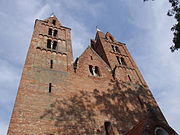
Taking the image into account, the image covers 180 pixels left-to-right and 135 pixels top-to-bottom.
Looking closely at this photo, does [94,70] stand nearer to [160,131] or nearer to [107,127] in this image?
[107,127]

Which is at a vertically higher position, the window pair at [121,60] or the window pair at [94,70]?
the window pair at [121,60]

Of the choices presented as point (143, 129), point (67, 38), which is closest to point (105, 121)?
point (143, 129)

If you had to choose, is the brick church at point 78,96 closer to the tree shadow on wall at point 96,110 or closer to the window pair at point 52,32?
the tree shadow on wall at point 96,110

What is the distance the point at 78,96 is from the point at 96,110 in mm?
1548

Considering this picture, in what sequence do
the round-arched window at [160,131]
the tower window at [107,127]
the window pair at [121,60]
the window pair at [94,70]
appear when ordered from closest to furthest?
the round-arched window at [160,131]
the tower window at [107,127]
the window pair at [94,70]
the window pair at [121,60]

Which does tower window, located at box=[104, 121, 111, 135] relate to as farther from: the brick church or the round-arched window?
the round-arched window

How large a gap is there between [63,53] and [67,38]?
3262 millimetres

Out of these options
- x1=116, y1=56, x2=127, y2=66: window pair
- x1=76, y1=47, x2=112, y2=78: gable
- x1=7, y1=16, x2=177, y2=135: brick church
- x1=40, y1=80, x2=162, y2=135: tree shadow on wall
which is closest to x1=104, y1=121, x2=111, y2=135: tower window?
x1=7, y1=16, x2=177, y2=135: brick church

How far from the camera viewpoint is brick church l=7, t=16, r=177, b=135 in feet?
31.4

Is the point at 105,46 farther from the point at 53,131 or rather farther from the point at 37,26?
the point at 53,131

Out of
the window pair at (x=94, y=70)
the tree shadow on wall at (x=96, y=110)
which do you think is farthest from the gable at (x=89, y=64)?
the tree shadow on wall at (x=96, y=110)

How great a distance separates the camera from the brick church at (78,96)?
9578 mm

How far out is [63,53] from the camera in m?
15.6

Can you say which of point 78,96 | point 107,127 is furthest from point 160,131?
point 78,96
